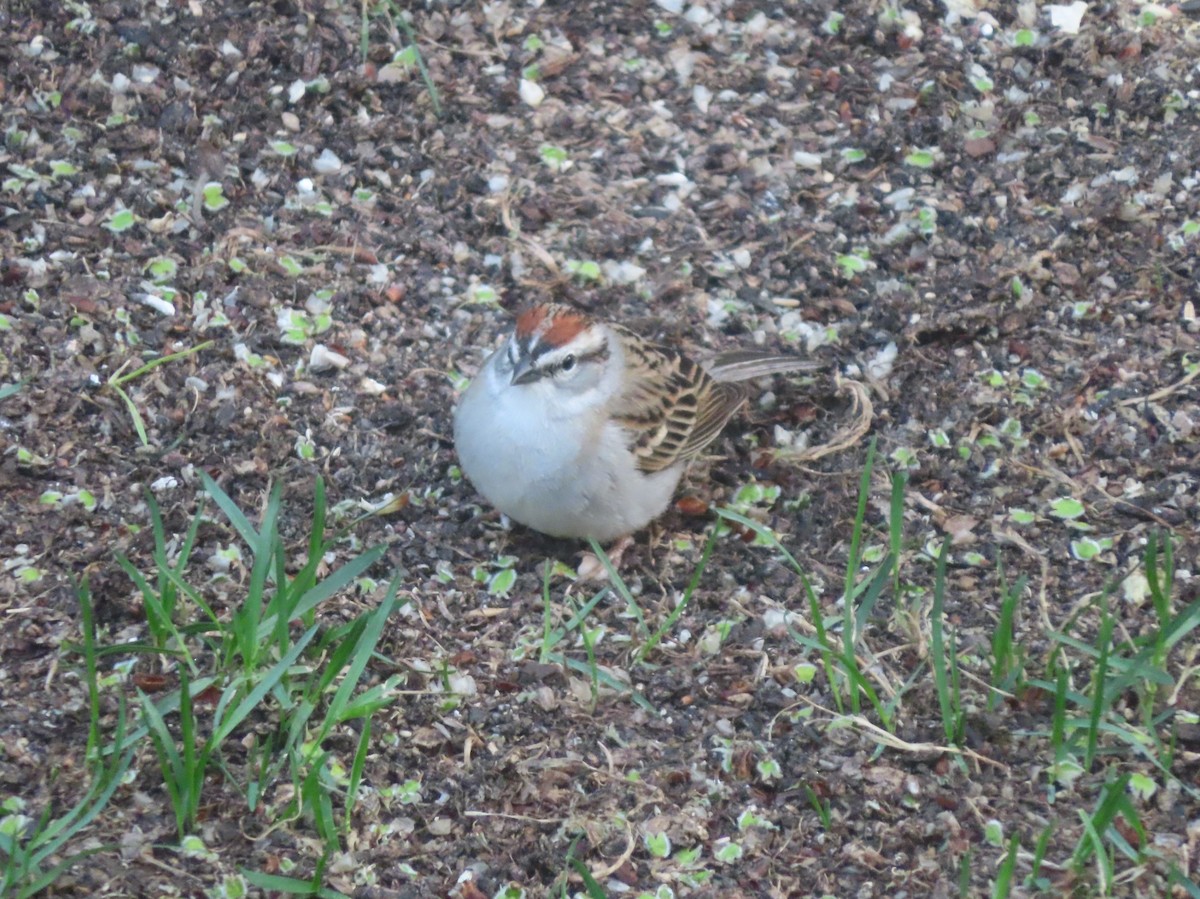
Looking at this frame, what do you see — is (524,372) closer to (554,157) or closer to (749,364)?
(749,364)

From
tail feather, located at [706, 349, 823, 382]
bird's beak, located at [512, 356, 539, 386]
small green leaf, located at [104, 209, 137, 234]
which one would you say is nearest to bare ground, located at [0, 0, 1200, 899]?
small green leaf, located at [104, 209, 137, 234]

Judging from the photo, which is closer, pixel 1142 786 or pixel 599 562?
pixel 1142 786

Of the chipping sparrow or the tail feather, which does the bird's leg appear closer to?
the chipping sparrow

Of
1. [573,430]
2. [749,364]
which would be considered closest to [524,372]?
[573,430]

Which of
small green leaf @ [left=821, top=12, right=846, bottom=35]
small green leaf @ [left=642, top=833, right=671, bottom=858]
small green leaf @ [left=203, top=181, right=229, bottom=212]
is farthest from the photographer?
small green leaf @ [left=821, top=12, right=846, bottom=35]

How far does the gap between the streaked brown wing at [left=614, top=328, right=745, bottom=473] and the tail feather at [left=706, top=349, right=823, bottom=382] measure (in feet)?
0.15

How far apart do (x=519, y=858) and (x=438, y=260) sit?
8.47 ft

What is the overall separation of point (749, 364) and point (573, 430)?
83 centimetres

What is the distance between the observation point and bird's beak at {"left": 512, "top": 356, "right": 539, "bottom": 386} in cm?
448

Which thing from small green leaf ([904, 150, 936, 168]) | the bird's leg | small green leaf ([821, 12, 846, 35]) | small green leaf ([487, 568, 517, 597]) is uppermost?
small green leaf ([821, 12, 846, 35])

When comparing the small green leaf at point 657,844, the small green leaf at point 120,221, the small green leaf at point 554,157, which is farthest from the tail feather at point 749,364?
the small green leaf at point 120,221

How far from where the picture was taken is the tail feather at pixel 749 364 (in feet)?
16.8

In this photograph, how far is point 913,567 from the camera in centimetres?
455

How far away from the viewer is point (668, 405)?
191 inches
